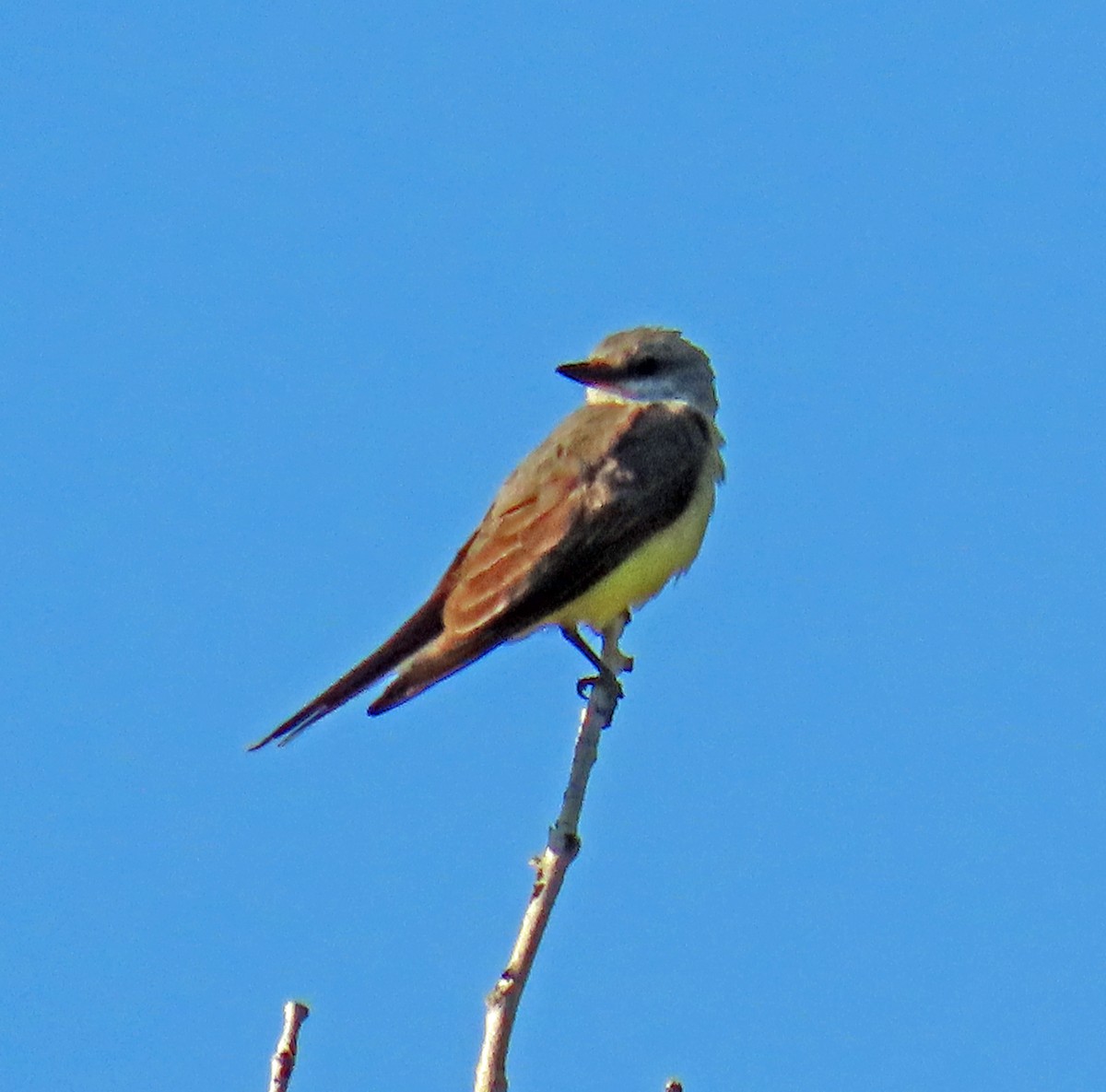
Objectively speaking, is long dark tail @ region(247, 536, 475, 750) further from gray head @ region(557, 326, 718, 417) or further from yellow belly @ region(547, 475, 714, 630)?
gray head @ region(557, 326, 718, 417)

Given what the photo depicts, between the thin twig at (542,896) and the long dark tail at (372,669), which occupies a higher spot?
the long dark tail at (372,669)

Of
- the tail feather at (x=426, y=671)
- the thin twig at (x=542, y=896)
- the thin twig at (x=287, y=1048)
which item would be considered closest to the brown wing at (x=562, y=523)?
the tail feather at (x=426, y=671)

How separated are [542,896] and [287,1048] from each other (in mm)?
1068

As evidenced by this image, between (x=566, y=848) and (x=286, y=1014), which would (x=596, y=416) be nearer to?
(x=566, y=848)

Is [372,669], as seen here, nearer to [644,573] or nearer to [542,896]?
[644,573]

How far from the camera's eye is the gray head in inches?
460

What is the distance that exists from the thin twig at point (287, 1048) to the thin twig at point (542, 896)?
44 cm

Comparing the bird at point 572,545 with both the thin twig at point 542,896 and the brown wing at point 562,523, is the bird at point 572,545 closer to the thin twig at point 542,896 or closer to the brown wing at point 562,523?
the brown wing at point 562,523

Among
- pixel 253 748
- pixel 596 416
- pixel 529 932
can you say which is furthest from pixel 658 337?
pixel 529 932

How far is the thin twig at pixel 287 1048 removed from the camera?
186 inches

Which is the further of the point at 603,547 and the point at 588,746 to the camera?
the point at 603,547

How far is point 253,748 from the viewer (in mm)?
8438

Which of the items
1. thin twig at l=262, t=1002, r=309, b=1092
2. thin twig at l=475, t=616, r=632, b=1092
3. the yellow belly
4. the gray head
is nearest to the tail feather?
the yellow belly

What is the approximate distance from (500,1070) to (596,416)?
6346 mm
